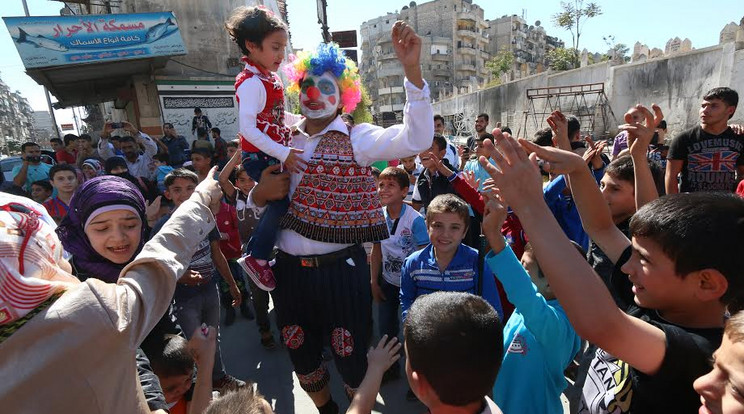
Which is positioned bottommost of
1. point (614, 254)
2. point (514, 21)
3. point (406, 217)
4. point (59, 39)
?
point (406, 217)

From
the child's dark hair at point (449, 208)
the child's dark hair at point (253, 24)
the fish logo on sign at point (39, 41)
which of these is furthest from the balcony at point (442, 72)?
the child's dark hair at point (253, 24)

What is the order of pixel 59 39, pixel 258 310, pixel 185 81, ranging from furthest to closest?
pixel 185 81
pixel 59 39
pixel 258 310

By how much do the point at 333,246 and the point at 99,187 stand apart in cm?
103

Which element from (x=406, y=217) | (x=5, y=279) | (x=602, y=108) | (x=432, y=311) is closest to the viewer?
(x=5, y=279)

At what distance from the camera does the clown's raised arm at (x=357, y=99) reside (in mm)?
1619

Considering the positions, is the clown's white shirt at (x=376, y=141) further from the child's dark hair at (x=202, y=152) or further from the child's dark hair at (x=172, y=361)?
the child's dark hair at (x=202, y=152)

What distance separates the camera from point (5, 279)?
0.80 metres

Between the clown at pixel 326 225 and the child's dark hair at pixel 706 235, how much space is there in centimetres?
104

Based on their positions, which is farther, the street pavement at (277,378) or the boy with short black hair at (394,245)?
the boy with short black hair at (394,245)

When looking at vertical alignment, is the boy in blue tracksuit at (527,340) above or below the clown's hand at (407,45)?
below

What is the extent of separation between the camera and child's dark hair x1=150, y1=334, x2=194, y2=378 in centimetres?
175

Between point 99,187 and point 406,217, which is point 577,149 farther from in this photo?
point 99,187

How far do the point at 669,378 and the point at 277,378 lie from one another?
9.50 ft

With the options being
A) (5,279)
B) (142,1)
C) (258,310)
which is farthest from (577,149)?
(142,1)
